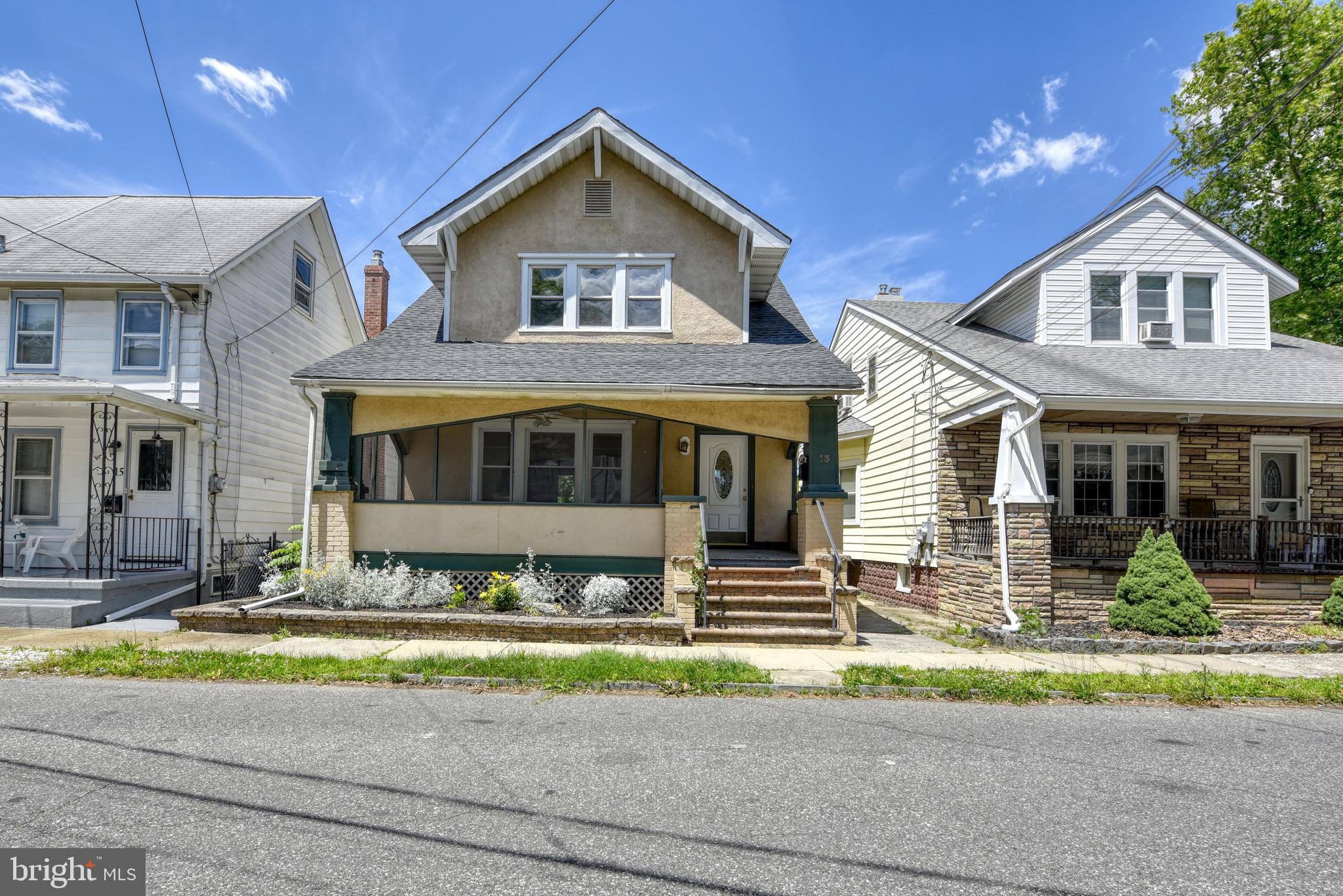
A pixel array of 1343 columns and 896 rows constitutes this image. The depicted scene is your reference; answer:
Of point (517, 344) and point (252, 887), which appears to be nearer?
point (252, 887)

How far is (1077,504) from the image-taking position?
14305 mm

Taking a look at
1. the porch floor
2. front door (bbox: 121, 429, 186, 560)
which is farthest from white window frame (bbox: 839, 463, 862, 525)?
front door (bbox: 121, 429, 186, 560)

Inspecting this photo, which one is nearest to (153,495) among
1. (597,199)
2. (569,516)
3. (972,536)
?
(569,516)

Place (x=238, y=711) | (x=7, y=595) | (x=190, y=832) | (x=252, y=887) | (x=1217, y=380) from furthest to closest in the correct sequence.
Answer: (x=1217, y=380) → (x=7, y=595) → (x=238, y=711) → (x=190, y=832) → (x=252, y=887)

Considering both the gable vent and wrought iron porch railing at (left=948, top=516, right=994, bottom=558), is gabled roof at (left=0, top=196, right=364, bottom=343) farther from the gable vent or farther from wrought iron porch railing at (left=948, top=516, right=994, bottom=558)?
wrought iron porch railing at (left=948, top=516, right=994, bottom=558)

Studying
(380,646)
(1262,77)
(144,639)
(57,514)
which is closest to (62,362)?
(57,514)

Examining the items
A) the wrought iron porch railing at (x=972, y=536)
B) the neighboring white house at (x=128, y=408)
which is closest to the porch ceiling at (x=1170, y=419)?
the wrought iron porch railing at (x=972, y=536)

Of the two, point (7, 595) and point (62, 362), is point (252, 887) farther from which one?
point (62, 362)

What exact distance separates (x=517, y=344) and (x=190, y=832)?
1030 cm

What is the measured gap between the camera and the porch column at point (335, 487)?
1190cm

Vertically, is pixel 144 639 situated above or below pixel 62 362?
below

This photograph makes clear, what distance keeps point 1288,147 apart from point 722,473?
19477mm

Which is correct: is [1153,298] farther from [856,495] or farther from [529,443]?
[529,443]

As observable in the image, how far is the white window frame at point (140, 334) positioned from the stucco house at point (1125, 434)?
45.1ft
